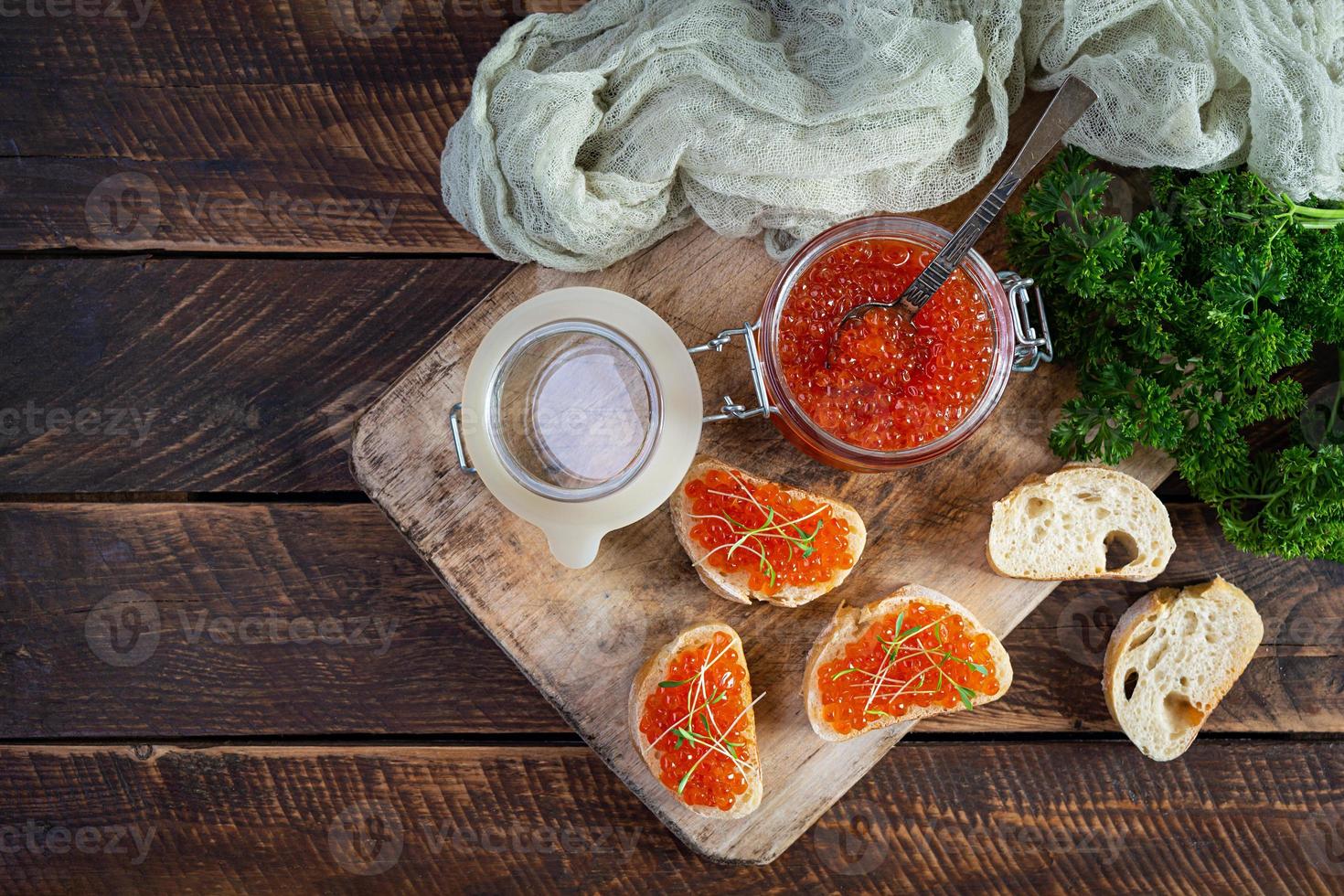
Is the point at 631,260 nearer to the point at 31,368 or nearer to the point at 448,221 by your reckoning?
the point at 448,221

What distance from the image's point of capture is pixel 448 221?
190cm

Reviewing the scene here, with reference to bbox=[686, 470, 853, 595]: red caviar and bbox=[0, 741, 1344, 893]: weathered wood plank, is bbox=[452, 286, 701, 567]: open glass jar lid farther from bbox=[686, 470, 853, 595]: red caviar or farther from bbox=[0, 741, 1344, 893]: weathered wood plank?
bbox=[0, 741, 1344, 893]: weathered wood plank

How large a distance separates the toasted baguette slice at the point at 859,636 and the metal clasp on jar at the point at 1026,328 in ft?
1.49

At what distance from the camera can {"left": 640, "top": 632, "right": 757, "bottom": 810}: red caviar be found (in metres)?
1.56

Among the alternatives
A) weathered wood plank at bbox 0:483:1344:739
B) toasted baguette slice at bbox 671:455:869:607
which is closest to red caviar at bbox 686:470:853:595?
toasted baguette slice at bbox 671:455:869:607

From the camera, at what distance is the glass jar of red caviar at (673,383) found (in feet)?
4.85

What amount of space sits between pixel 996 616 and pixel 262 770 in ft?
5.22

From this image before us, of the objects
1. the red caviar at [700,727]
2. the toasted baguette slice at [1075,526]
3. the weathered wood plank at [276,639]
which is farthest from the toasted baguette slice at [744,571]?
the weathered wood plank at [276,639]

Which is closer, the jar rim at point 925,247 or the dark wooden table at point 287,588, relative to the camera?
the jar rim at point 925,247

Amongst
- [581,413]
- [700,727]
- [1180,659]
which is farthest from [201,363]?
[1180,659]

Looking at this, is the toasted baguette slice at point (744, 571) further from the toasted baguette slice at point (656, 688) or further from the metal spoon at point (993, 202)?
the metal spoon at point (993, 202)

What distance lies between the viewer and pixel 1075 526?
167cm

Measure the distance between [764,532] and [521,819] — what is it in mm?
895

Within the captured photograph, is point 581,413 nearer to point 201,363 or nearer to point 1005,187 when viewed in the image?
point 1005,187
